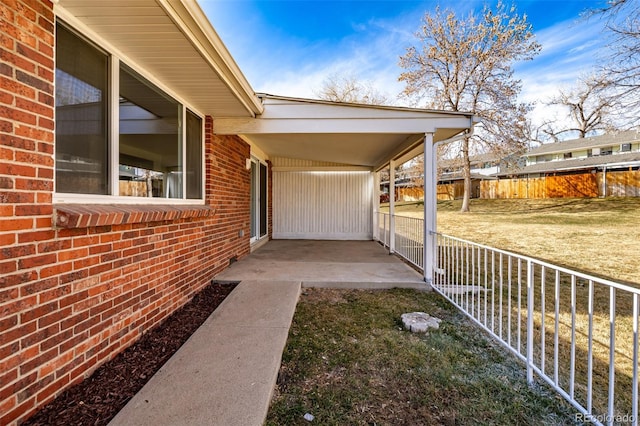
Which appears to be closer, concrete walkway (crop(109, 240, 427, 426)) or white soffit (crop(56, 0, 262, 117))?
concrete walkway (crop(109, 240, 427, 426))

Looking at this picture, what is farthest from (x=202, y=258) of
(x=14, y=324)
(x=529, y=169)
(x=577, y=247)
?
(x=529, y=169)

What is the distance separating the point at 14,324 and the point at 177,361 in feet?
3.40

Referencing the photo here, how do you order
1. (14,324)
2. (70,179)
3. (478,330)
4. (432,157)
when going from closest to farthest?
1. (14,324)
2. (70,179)
3. (478,330)
4. (432,157)

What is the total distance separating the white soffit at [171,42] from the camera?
6.44ft

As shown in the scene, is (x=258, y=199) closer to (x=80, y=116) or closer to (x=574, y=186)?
(x=80, y=116)

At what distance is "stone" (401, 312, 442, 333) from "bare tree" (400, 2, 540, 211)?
1242 centimetres

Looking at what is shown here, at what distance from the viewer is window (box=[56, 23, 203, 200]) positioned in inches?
78.3

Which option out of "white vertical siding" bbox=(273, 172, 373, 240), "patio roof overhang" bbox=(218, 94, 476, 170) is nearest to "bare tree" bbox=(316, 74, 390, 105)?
"white vertical siding" bbox=(273, 172, 373, 240)

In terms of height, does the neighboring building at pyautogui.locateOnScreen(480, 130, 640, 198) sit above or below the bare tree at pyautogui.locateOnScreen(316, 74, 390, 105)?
below

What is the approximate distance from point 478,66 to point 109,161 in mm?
16772

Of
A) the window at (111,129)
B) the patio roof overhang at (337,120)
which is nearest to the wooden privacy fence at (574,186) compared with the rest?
the patio roof overhang at (337,120)

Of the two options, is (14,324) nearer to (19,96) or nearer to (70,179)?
(70,179)

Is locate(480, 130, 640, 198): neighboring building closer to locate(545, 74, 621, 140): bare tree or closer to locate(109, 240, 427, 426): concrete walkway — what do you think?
locate(545, 74, 621, 140): bare tree

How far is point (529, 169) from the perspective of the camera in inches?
1045
